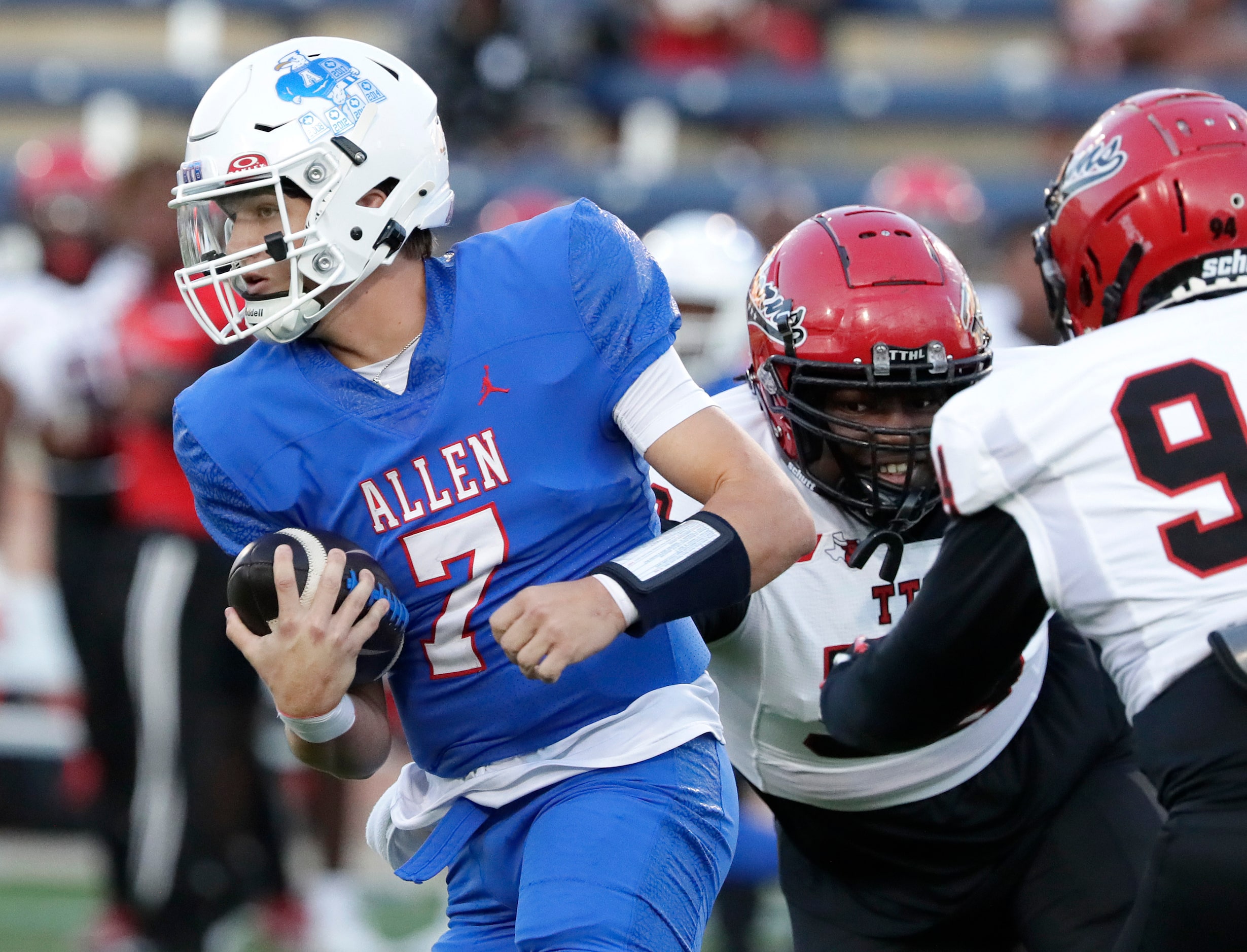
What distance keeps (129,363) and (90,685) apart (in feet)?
3.33

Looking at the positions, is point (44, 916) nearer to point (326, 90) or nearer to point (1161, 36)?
point (326, 90)

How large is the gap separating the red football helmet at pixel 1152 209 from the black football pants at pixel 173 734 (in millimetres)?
3197

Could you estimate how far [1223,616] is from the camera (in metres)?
1.92

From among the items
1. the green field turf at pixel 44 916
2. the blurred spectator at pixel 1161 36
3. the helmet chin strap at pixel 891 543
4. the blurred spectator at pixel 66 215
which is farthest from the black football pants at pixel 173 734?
the blurred spectator at pixel 1161 36

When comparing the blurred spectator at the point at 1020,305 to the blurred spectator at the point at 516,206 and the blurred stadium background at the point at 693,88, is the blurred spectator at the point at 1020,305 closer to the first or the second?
the blurred stadium background at the point at 693,88

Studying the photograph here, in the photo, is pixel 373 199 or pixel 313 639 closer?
pixel 313 639

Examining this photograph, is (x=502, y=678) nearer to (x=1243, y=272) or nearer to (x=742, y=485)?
(x=742, y=485)

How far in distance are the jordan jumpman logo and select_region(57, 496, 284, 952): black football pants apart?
9.16 ft

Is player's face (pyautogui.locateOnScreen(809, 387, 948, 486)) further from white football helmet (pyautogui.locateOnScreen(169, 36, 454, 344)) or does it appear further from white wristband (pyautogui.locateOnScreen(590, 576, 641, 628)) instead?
white football helmet (pyautogui.locateOnScreen(169, 36, 454, 344))

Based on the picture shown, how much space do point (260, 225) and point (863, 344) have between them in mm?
914

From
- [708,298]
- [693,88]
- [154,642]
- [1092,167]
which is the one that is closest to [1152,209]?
[1092,167]

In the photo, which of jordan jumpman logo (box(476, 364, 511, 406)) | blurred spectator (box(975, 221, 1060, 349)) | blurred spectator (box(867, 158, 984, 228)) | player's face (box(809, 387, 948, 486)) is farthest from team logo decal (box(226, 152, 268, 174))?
blurred spectator (box(867, 158, 984, 228))

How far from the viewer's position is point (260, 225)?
2426 millimetres

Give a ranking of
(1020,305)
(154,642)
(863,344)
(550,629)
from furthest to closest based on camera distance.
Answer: (1020,305), (154,642), (863,344), (550,629)
